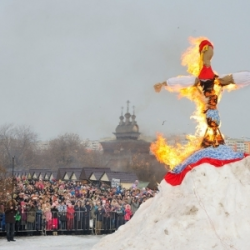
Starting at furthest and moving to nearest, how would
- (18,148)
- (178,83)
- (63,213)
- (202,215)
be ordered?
(18,148)
(63,213)
(178,83)
(202,215)

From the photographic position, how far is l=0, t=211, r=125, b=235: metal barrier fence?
19859mm

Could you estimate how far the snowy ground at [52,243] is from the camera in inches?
637

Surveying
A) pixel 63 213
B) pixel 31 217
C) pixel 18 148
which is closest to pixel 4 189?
pixel 31 217

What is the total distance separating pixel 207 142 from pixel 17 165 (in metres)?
67.3

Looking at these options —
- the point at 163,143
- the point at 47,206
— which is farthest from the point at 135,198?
the point at 163,143

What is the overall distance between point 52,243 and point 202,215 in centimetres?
884

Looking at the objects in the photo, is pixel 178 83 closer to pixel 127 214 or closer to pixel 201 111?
pixel 201 111

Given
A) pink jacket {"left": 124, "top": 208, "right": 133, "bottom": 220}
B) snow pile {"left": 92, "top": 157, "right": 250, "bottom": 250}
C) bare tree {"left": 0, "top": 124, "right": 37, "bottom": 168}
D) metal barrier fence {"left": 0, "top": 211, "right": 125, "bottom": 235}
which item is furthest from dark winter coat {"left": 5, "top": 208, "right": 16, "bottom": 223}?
bare tree {"left": 0, "top": 124, "right": 37, "bottom": 168}

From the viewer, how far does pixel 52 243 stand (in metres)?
17.4

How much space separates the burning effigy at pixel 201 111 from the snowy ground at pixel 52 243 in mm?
4949

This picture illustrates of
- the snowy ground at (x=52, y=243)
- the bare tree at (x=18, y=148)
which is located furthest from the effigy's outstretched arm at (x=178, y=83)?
the bare tree at (x=18, y=148)

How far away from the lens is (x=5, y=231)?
19.6 m

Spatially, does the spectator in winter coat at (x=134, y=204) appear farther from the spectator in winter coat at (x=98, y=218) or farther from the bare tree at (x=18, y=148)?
the bare tree at (x=18, y=148)

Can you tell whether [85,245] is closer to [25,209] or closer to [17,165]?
[25,209]
